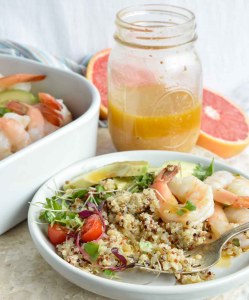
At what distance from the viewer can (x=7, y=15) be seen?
2207mm

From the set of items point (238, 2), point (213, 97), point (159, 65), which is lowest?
point (213, 97)

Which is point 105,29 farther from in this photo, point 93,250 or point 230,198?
point 93,250

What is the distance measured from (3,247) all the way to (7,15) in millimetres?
1021

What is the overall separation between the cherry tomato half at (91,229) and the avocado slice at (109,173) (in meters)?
0.18

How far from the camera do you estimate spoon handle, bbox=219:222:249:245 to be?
4.43 ft

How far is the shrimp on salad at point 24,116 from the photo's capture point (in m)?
1.56

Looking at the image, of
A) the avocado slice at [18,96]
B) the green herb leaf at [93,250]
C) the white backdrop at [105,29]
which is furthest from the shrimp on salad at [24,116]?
the white backdrop at [105,29]

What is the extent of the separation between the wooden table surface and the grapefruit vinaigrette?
43 cm

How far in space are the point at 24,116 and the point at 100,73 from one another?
671 millimetres

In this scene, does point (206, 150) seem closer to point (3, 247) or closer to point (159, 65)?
point (159, 65)

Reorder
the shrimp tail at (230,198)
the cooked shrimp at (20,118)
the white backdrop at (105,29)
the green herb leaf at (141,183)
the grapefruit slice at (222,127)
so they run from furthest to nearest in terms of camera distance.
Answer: the white backdrop at (105,29) → the grapefruit slice at (222,127) → the cooked shrimp at (20,118) → the green herb leaf at (141,183) → the shrimp tail at (230,198)

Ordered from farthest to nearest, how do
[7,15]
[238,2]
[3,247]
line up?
[238,2] < [7,15] < [3,247]

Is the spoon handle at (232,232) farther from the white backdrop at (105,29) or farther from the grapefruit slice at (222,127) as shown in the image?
the white backdrop at (105,29)

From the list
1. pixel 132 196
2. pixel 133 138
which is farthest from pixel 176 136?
pixel 132 196
